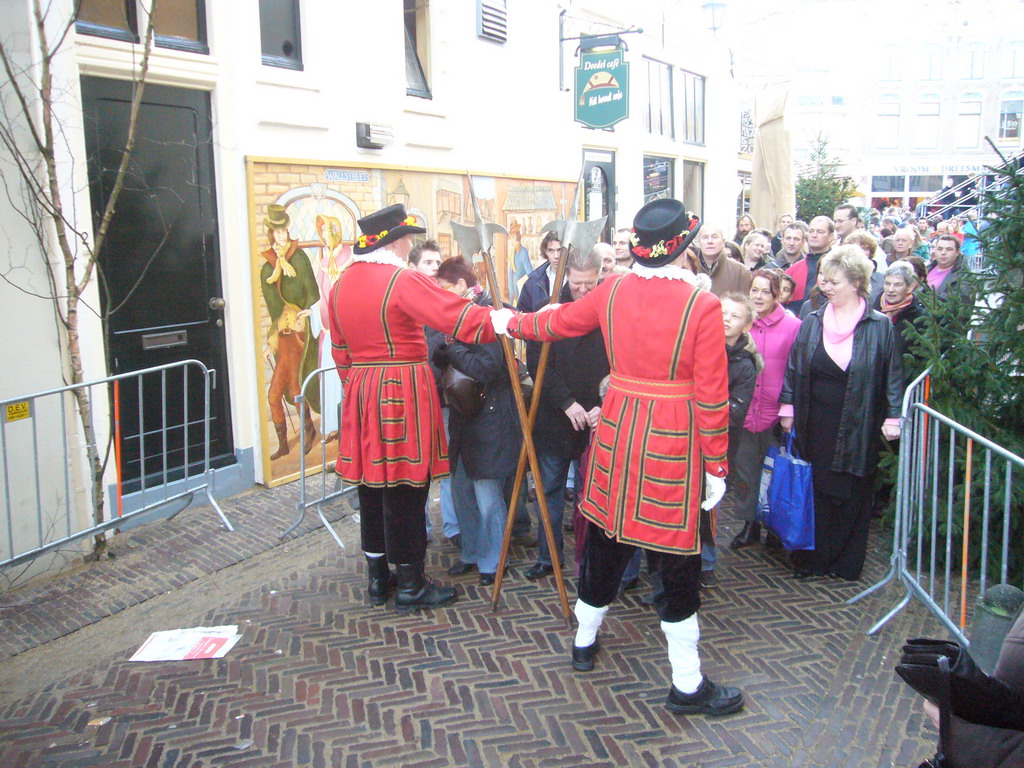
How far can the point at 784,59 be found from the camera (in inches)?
1083

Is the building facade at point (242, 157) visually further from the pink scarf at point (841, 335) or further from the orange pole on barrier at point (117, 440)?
the pink scarf at point (841, 335)

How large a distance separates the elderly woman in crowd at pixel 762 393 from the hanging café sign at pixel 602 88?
5286 millimetres

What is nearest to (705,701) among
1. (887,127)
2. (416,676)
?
(416,676)

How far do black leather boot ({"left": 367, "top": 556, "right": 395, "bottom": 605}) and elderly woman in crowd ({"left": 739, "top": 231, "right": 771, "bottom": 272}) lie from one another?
4984 millimetres

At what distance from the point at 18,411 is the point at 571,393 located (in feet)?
10.3

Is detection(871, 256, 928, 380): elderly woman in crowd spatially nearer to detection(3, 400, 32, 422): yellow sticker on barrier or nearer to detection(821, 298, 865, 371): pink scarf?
detection(821, 298, 865, 371): pink scarf

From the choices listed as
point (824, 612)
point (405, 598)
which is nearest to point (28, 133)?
point (405, 598)

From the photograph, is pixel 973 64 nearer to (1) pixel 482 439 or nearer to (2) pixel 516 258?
(2) pixel 516 258

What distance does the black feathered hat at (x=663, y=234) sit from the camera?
131 inches

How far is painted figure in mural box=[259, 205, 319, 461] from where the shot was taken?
6137 mm

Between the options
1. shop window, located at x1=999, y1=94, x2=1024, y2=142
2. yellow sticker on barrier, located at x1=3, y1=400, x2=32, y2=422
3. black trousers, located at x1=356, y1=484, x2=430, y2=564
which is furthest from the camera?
shop window, located at x1=999, y1=94, x2=1024, y2=142

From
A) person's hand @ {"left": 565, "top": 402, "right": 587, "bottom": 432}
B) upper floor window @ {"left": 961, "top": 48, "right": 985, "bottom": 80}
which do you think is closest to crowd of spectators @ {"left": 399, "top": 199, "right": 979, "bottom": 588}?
person's hand @ {"left": 565, "top": 402, "right": 587, "bottom": 432}

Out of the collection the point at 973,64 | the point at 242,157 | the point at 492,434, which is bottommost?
the point at 492,434

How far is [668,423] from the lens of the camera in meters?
3.35
